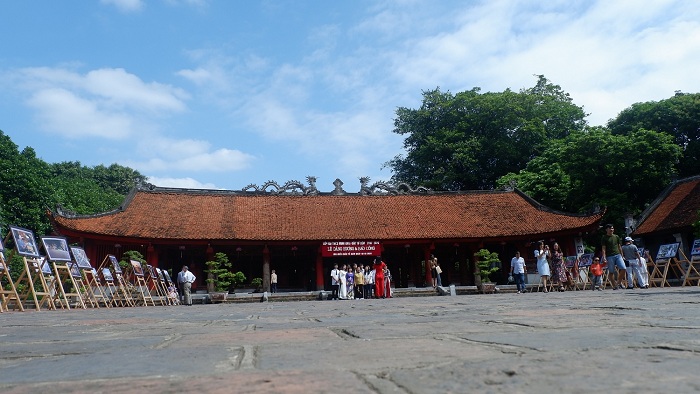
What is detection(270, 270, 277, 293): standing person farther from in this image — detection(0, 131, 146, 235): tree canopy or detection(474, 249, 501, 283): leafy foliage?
detection(0, 131, 146, 235): tree canopy

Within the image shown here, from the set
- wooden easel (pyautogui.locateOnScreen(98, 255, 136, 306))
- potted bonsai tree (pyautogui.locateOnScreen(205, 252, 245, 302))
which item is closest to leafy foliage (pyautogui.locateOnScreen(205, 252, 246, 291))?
potted bonsai tree (pyautogui.locateOnScreen(205, 252, 245, 302))

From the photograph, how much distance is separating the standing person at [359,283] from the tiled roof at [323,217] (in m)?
4.83

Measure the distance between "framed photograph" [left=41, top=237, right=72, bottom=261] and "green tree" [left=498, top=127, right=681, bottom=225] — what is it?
21.0 m

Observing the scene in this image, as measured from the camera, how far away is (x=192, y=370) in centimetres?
188

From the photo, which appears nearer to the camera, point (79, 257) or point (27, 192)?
point (79, 257)

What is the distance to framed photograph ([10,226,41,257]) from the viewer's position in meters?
A: 9.86

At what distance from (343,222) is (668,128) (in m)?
18.6

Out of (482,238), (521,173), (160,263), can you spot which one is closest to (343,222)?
(482,238)

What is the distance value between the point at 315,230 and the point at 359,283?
636cm

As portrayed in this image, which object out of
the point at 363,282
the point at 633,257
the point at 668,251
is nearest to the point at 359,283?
the point at 363,282

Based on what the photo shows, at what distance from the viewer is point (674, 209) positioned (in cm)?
2369

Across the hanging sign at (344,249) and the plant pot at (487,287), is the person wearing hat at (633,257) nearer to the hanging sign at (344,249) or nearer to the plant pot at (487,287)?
the plant pot at (487,287)

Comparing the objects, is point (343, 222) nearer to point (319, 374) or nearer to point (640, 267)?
point (640, 267)

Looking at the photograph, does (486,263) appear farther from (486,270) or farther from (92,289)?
(92,289)
